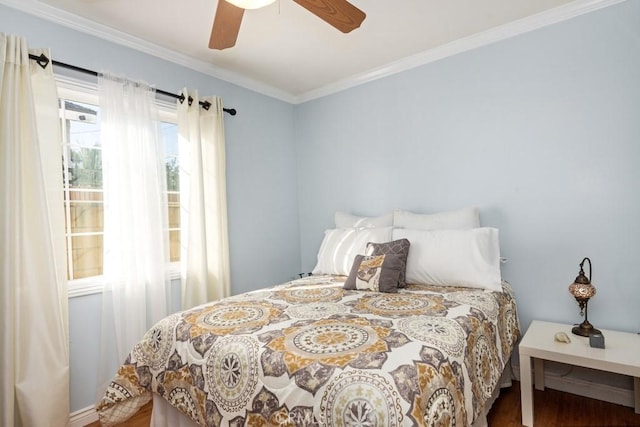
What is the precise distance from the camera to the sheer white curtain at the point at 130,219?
2236mm

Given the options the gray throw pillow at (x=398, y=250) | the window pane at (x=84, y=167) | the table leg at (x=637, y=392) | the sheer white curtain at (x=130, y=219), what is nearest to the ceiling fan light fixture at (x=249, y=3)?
the sheer white curtain at (x=130, y=219)

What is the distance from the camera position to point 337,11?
5.21 ft

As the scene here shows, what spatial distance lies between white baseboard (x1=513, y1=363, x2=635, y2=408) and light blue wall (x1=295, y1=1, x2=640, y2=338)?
369 mm

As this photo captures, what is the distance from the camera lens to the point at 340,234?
2855 millimetres

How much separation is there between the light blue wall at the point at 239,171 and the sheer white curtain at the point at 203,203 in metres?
0.21

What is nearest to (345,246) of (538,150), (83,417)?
(538,150)

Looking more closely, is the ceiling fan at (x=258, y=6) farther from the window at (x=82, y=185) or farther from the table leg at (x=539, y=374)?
the table leg at (x=539, y=374)

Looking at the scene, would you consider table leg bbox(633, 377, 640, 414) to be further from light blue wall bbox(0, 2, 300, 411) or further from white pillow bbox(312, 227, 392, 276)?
light blue wall bbox(0, 2, 300, 411)

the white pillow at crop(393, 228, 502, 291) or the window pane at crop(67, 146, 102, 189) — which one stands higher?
the window pane at crop(67, 146, 102, 189)

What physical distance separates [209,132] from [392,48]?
5.40 ft

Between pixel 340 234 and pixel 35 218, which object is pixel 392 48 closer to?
pixel 340 234

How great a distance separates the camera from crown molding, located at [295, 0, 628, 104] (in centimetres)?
219

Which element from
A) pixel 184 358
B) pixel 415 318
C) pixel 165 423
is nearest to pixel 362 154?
pixel 415 318

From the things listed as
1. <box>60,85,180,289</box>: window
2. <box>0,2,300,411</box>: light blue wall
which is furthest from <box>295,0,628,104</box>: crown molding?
<box>60,85,180,289</box>: window
